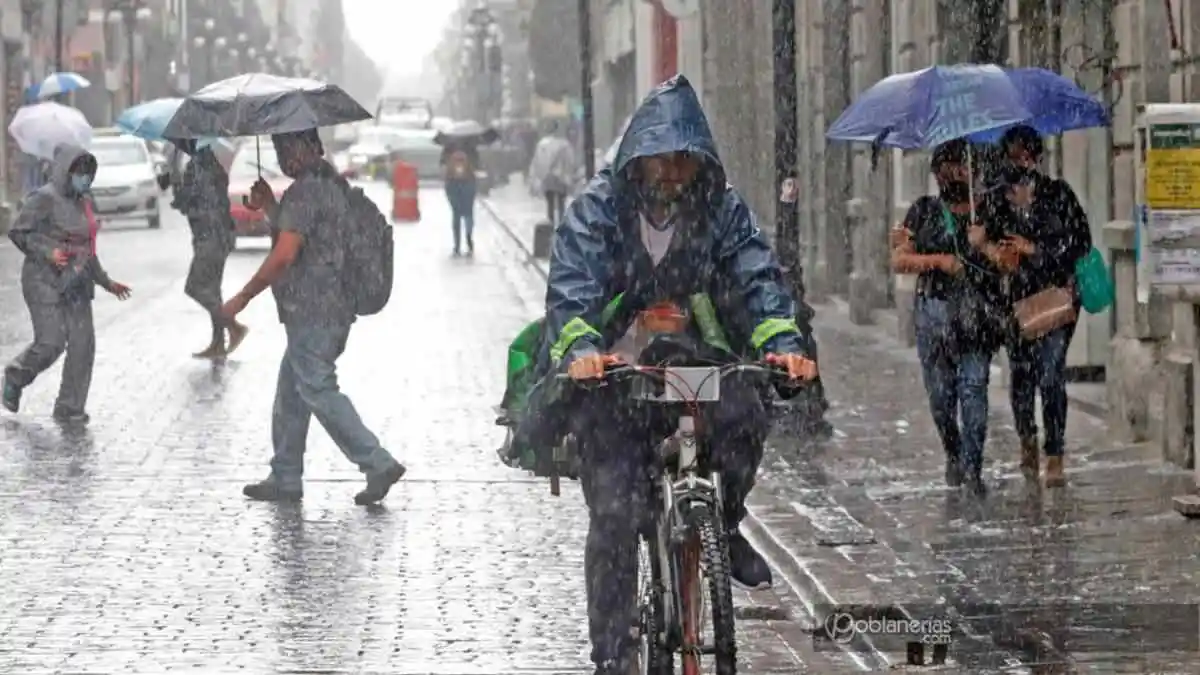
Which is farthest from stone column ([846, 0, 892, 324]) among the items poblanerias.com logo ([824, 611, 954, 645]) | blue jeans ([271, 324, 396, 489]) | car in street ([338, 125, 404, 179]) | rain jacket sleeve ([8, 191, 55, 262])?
car in street ([338, 125, 404, 179])

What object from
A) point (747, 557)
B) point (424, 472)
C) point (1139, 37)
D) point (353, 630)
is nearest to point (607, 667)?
point (747, 557)

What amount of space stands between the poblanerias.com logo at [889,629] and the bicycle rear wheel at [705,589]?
176cm

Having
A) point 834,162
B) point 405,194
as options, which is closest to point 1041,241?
point 834,162

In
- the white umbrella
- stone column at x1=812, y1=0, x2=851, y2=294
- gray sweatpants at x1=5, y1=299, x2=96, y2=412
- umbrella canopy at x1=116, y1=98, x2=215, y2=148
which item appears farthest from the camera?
stone column at x1=812, y1=0, x2=851, y2=294

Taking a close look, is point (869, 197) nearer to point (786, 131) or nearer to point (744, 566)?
point (786, 131)

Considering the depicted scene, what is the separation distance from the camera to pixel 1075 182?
16.3 meters

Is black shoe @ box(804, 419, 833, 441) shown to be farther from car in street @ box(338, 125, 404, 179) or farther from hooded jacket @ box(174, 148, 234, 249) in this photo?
car in street @ box(338, 125, 404, 179)

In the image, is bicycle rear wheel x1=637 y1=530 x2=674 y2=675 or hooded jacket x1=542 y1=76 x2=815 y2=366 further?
hooded jacket x1=542 y1=76 x2=815 y2=366

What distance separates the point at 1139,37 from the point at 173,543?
5678mm

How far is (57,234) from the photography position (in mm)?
15922

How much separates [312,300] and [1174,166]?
12.1ft

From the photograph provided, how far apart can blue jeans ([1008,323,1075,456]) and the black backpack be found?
2.74 metres

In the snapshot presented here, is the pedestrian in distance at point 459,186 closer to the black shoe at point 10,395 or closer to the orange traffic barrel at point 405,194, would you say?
the orange traffic barrel at point 405,194

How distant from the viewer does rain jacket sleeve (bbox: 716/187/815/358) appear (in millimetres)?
7086
